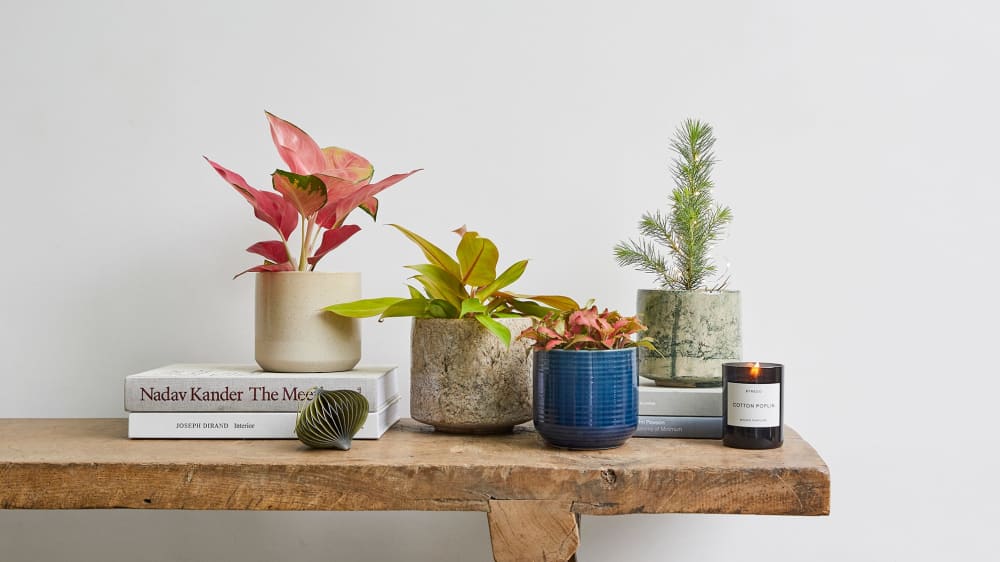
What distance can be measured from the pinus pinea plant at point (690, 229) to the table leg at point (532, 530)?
36cm

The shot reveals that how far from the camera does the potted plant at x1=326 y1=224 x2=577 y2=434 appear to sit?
0.93m

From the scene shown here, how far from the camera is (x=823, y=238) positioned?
116 cm

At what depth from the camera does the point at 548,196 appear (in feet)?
3.85

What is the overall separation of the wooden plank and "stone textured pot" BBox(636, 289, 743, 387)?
0.16 meters

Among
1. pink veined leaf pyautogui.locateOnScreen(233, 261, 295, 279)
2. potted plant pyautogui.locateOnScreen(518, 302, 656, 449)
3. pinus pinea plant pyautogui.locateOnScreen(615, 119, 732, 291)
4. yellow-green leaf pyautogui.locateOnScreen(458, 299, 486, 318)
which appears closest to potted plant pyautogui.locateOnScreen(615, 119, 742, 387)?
pinus pinea plant pyautogui.locateOnScreen(615, 119, 732, 291)

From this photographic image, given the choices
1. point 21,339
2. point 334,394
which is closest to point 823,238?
point 334,394

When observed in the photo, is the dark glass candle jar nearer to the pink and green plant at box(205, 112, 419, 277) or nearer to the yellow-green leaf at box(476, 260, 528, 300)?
the yellow-green leaf at box(476, 260, 528, 300)

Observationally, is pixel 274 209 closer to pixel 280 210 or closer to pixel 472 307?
pixel 280 210

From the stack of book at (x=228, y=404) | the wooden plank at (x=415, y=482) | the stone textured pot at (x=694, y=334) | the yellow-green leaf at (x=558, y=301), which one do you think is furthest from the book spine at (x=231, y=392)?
the stone textured pot at (x=694, y=334)

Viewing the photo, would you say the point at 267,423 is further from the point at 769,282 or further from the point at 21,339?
the point at 769,282

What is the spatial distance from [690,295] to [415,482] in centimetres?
39

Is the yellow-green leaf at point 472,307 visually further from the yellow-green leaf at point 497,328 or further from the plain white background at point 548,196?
the plain white background at point 548,196

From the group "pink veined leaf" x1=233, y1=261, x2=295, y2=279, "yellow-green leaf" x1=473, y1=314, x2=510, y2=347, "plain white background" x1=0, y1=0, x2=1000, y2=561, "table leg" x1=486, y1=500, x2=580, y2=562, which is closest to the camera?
"table leg" x1=486, y1=500, x2=580, y2=562

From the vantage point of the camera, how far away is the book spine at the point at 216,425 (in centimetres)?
92
